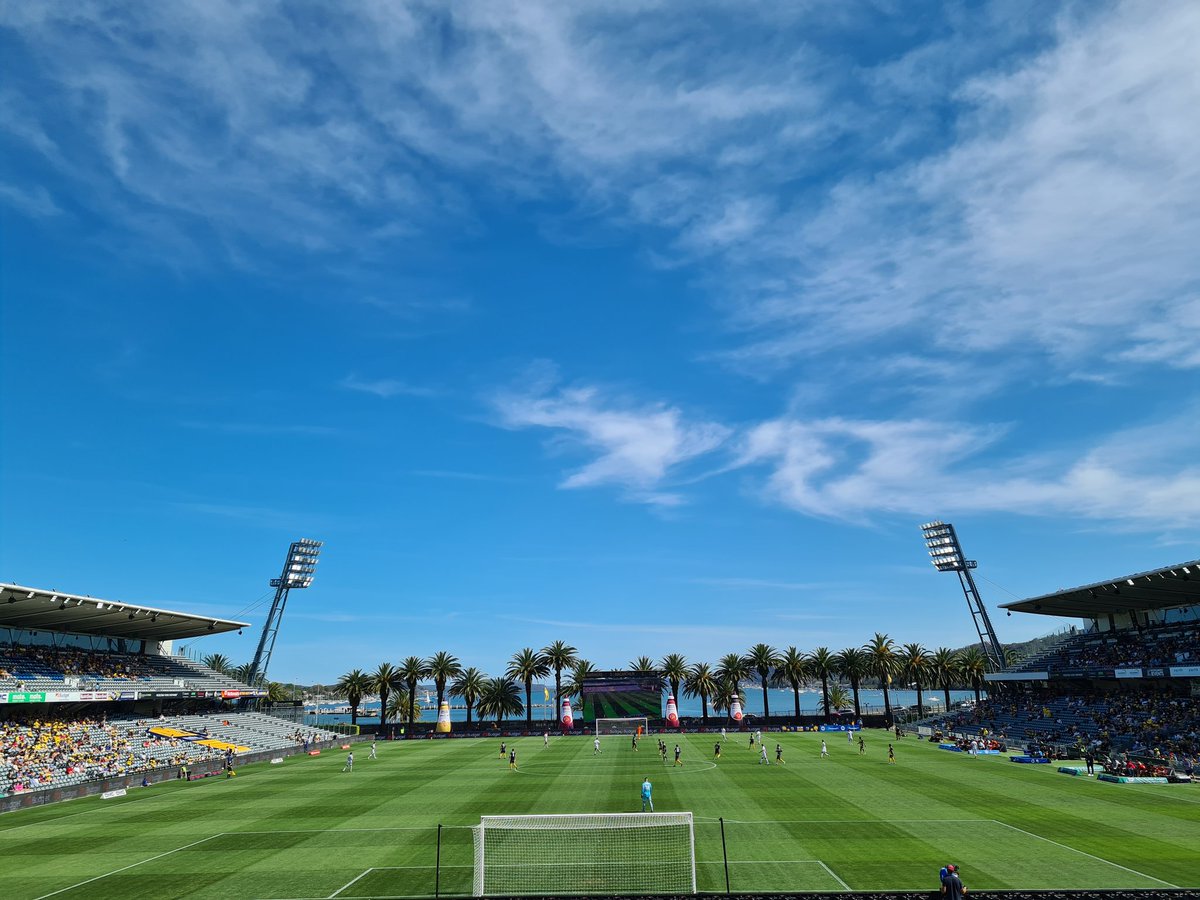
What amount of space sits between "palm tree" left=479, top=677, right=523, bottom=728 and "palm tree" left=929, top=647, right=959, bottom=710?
5752 cm

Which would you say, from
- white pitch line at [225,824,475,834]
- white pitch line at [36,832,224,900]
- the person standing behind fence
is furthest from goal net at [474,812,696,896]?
white pitch line at [36,832,224,900]

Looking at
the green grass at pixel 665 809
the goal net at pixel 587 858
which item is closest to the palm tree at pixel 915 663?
the green grass at pixel 665 809

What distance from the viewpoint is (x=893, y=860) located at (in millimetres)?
26297

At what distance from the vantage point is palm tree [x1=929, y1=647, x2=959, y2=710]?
330ft

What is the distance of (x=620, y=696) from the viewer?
301 ft

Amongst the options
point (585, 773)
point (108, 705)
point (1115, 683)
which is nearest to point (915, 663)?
point (1115, 683)

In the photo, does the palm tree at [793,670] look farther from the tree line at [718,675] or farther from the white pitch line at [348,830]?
the white pitch line at [348,830]

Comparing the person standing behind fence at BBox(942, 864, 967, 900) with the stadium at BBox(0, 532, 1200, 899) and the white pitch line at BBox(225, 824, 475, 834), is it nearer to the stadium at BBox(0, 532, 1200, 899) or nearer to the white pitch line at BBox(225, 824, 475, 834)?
the stadium at BBox(0, 532, 1200, 899)

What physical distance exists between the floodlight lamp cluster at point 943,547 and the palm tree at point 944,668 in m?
12.3

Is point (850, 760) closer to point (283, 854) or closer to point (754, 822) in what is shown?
point (754, 822)

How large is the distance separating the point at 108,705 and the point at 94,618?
8.46 metres

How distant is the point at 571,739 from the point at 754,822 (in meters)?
55.7

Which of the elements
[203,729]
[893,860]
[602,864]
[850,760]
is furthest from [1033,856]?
[203,729]

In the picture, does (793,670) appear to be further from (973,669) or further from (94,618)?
(94,618)
